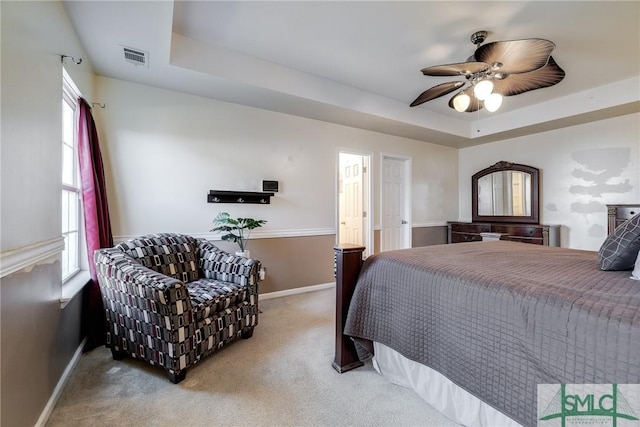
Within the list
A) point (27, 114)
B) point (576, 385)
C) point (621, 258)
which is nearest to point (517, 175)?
point (621, 258)

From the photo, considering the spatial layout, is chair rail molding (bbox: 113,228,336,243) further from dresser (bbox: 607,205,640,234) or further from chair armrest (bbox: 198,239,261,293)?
dresser (bbox: 607,205,640,234)

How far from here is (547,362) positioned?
1033 millimetres

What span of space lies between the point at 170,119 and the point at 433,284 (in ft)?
9.69

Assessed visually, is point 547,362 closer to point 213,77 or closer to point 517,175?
point 213,77

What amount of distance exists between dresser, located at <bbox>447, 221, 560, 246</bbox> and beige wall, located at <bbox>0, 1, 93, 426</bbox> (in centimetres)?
521

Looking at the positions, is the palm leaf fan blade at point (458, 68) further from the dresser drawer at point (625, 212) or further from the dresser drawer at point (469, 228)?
the dresser drawer at point (469, 228)

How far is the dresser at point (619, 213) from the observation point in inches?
132

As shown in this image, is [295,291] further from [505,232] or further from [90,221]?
[505,232]

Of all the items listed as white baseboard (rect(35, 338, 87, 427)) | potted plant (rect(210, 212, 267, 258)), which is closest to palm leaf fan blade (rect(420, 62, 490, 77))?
potted plant (rect(210, 212, 267, 258))

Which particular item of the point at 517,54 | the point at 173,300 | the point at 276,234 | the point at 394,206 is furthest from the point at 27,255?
the point at 394,206

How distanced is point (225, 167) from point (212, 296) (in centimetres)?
167

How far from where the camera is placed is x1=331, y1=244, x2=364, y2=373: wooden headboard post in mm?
1907

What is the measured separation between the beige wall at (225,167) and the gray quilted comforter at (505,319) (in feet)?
6.43

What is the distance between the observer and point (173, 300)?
68.8 inches
